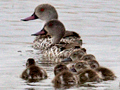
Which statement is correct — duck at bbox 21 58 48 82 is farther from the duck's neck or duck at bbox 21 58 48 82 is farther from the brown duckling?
the duck's neck

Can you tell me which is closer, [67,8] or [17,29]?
[17,29]

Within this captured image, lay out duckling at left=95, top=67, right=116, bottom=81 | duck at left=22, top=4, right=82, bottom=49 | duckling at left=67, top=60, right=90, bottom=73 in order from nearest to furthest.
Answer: duckling at left=95, top=67, right=116, bottom=81 → duckling at left=67, top=60, right=90, bottom=73 → duck at left=22, top=4, right=82, bottom=49

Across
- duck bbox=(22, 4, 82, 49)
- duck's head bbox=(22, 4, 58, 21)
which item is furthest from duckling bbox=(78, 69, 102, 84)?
duck's head bbox=(22, 4, 58, 21)

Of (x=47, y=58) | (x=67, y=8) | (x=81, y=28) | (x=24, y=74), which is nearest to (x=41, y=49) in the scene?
(x=47, y=58)

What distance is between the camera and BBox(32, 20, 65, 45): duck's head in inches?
475

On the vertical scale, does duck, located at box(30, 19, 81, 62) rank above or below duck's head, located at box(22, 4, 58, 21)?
below

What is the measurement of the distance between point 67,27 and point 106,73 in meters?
6.44

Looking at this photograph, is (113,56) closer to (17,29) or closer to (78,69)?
(78,69)

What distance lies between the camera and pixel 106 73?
8953 millimetres

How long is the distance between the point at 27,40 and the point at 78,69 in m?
4.17

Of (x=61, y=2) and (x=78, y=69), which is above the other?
(x=61, y=2)

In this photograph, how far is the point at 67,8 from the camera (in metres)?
19.0

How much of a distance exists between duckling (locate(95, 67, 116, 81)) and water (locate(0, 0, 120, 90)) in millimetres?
109

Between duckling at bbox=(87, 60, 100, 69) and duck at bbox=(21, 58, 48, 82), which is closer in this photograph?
duck at bbox=(21, 58, 48, 82)
